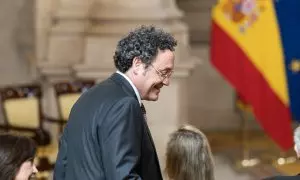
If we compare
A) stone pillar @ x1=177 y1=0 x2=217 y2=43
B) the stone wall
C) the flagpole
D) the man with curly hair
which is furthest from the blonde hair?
stone pillar @ x1=177 y1=0 x2=217 y2=43

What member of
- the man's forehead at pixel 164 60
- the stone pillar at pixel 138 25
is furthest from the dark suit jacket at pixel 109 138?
the stone pillar at pixel 138 25

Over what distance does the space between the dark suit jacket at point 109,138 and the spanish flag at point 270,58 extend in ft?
14.2

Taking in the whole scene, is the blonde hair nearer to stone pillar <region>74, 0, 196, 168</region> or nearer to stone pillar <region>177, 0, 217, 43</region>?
stone pillar <region>74, 0, 196, 168</region>

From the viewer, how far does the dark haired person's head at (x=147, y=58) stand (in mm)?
2844

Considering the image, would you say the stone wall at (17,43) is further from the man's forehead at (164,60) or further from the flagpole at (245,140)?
the man's forehead at (164,60)

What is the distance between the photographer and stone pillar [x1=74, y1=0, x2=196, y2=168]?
23.7ft

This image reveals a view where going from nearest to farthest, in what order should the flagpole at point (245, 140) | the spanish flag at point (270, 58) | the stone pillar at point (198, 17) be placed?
the spanish flag at point (270, 58)
the flagpole at point (245, 140)
the stone pillar at point (198, 17)

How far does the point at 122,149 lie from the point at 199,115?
23.0ft

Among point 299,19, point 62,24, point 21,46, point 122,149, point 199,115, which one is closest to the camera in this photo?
point 122,149

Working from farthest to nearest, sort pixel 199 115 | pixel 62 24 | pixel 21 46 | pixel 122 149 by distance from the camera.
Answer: pixel 199 115, pixel 21 46, pixel 62 24, pixel 122 149

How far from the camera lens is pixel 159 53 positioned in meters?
2.86

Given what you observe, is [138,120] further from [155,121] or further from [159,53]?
[155,121]

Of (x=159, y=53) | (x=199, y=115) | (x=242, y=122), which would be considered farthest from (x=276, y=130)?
(x=159, y=53)

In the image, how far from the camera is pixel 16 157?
9.29 feet
